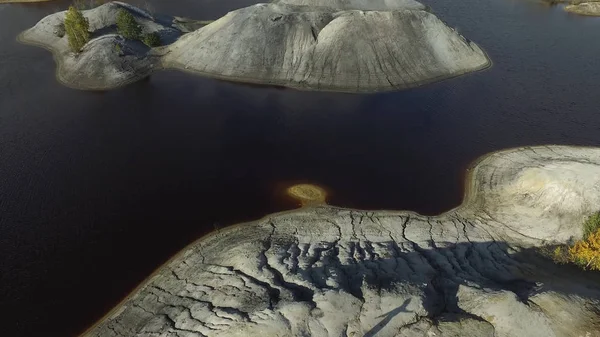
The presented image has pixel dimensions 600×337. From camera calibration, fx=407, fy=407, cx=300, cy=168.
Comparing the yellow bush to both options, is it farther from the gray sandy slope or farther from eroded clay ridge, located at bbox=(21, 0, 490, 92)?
the gray sandy slope

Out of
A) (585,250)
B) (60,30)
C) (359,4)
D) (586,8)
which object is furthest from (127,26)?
(586,8)

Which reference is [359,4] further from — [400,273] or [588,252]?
[400,273]

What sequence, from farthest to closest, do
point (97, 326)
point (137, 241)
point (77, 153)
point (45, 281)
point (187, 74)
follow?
1. point (187, 74)
2. point (77, 153)
3. point (137, 241)
4. point (45, 281)
5. point (97, 326)

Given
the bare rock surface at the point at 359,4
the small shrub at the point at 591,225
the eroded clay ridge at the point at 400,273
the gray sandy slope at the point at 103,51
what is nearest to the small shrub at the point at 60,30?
the gray sandy slope at the point at 103,51

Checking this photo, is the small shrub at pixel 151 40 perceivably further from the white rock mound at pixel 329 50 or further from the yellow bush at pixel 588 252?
the yellow bush at pixel 588 252

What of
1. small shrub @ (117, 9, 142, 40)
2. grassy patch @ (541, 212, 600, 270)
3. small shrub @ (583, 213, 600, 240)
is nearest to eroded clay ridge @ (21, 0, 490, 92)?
small shrub @ (117, 9, 142, 40)

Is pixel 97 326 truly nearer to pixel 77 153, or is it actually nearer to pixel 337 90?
pixel 77 153

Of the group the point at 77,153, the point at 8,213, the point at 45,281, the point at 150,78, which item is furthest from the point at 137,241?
the point at 150,78
